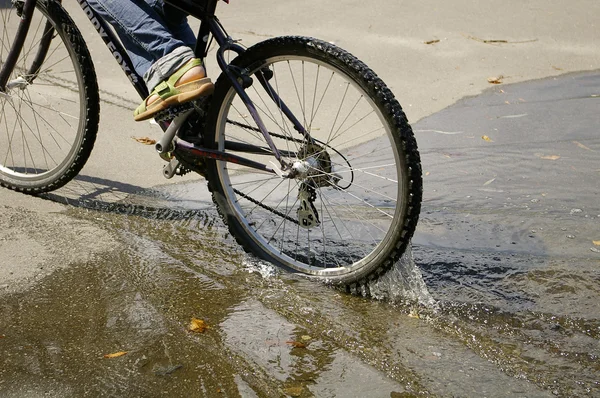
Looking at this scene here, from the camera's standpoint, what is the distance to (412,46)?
290 inches

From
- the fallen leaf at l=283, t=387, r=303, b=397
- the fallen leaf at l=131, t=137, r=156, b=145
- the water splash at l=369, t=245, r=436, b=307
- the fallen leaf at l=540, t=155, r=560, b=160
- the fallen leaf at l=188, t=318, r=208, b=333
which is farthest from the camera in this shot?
the fallen leaf at l=131, t=137, r=156, b=145

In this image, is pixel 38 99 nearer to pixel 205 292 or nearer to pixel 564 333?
pixel 205 292

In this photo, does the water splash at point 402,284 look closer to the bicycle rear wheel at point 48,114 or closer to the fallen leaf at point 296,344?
the fallen leaf at point 296,344

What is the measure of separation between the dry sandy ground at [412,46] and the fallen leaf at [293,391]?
214cm

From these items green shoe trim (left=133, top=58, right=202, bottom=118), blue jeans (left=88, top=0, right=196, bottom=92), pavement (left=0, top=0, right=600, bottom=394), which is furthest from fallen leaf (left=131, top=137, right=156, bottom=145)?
green shoe trim (left=133, top=58, right=202, bottom=118)

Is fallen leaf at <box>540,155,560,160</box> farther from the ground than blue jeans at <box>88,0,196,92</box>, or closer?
closer

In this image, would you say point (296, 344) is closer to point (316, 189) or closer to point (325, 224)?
point (316, 189)

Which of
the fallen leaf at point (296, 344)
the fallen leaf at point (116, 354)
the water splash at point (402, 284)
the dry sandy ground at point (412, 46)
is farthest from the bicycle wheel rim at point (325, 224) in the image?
the dry sandy ground at point (412, 46)

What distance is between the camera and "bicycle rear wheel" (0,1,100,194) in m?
4.41

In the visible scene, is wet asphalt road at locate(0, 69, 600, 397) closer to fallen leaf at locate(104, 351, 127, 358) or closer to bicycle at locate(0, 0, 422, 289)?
fallen leaf at locate(104, 351, 127, 358)

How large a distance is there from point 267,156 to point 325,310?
1.00 m

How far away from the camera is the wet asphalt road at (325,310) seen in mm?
3039

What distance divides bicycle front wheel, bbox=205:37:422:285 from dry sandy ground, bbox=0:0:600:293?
104 cm

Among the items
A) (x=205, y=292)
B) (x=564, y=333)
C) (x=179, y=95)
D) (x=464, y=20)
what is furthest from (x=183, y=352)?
(x=464, y=20)
